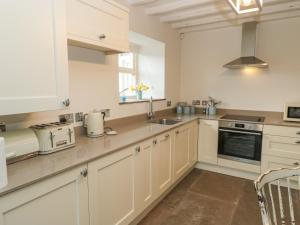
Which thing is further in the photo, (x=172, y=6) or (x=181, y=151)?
(x=181, y=151)

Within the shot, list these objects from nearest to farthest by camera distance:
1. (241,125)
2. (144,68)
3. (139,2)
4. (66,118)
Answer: (66,118)
(139,2)
(241,125)
(144,68)

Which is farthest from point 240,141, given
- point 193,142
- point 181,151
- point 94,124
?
point 94,124

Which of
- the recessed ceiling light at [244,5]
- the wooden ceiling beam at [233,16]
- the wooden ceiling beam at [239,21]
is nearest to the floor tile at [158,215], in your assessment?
the recessed ceiling light at [244,5]

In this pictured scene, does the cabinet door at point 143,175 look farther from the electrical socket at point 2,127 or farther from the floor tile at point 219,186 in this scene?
the electrical socket at point 2,127

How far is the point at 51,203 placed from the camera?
3.82 feet

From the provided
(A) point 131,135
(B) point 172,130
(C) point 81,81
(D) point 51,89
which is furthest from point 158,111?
(D) point 51,89

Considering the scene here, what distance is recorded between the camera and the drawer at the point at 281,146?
2578 mm

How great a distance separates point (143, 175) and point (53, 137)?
907 mm

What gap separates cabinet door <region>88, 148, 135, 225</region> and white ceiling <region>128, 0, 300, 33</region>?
1.83 metres

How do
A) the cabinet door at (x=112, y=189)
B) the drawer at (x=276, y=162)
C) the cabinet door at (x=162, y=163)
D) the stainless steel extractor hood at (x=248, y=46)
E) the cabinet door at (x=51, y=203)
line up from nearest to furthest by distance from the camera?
1. the cabinet door at (x=51, y=203)
2. the cabinet door at (x=112, y=189)
3. the cabinet door at (x=162, y=163)
4. the drawer at (x=276, y=162)
5. the stainless steel extractor hood at (x=248, y=46)

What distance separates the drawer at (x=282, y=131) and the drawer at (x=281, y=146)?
0.16ft

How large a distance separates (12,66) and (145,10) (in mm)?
2048

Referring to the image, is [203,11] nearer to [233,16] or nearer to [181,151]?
[233,16]

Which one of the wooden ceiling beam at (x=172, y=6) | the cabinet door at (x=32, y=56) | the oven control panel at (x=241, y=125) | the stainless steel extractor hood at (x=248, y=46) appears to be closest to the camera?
the cabinet door at (x=32, y=56)
